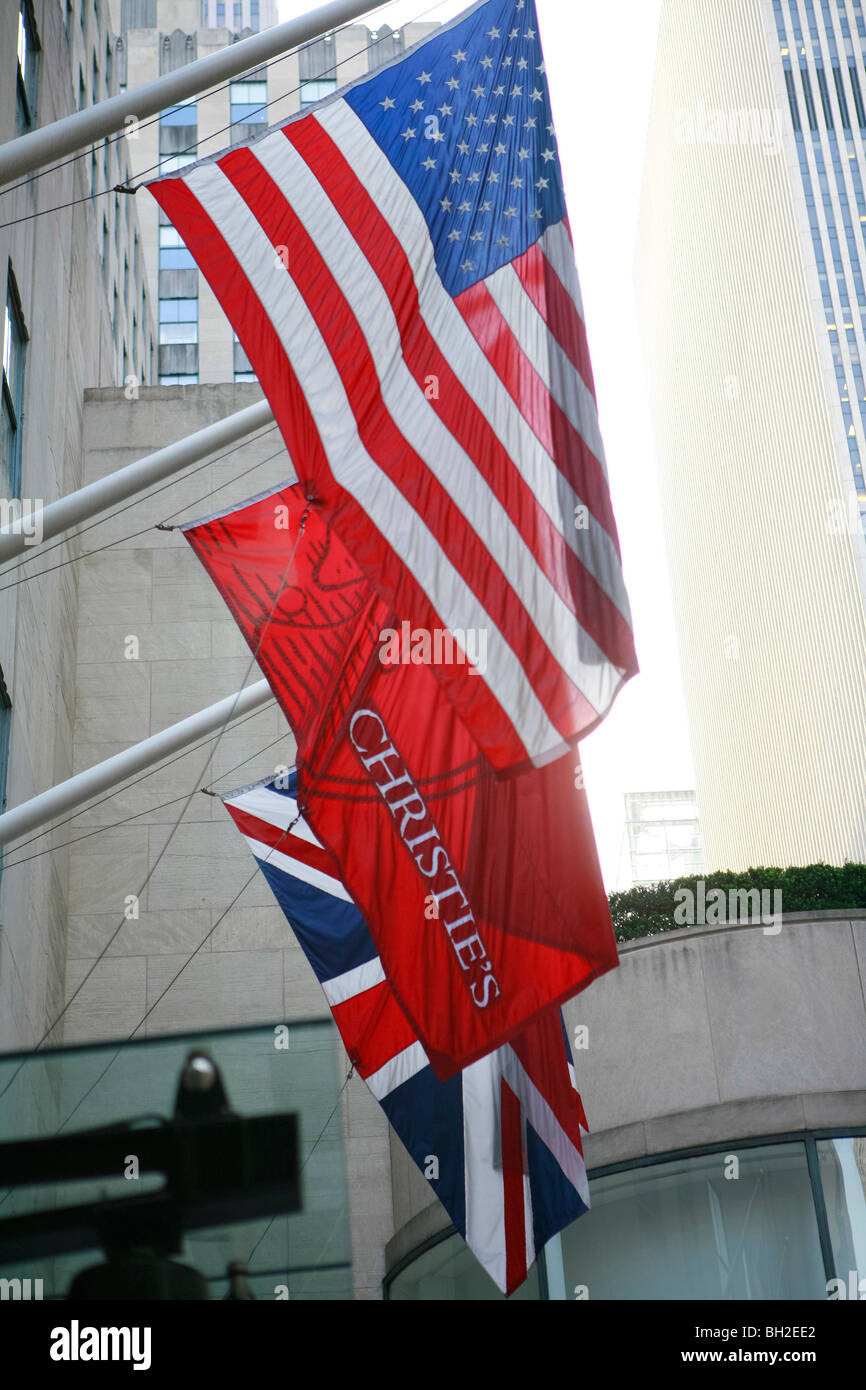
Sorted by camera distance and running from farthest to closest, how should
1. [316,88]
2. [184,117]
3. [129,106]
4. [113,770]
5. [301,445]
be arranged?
[184,117] → [316,88] → [113,770] → [129,106] → [301,445]

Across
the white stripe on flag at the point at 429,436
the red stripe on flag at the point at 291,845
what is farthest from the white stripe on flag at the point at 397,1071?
the white stripe on flag at the point at 429,436

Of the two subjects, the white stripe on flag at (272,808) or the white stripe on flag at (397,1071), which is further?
the white stripe on flag at (272,808)

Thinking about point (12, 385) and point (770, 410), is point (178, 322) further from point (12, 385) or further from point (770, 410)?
point (770, 410)

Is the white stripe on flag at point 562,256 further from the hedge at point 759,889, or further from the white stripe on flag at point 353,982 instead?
the hedge at point 759,889

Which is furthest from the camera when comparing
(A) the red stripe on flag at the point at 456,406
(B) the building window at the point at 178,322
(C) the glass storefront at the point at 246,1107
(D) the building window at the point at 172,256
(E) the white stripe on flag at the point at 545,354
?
(D) the building window at the point at 172,256

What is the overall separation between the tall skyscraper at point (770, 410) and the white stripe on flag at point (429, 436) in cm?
8666

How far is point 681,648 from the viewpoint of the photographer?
14425cm

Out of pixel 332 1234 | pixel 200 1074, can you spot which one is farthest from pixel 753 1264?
pixel 200 1074

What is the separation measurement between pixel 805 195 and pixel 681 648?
49.3 metres

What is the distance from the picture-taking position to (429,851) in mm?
9148

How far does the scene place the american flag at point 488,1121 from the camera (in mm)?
10781

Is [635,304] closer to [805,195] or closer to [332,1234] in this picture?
[805,195]

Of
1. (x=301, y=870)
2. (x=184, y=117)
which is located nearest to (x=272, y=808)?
(x=301, y=870)

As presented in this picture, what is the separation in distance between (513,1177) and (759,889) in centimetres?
790
